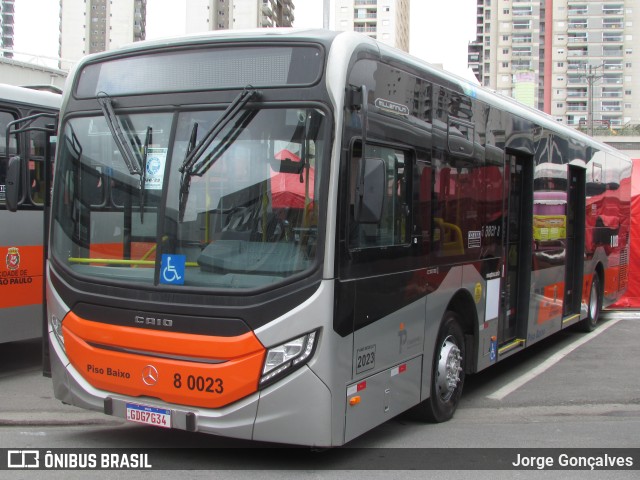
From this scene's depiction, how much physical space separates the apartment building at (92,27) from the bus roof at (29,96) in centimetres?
10707

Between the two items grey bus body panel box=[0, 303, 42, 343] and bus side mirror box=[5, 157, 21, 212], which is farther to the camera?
grey bus body panel box=[0, 303, 42, 343]

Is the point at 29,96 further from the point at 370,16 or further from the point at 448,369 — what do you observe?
the point at 370,16

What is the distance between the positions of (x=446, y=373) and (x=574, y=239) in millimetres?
5479

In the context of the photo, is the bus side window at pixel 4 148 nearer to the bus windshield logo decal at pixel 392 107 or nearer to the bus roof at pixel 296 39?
the bus roof at pixel 296 39

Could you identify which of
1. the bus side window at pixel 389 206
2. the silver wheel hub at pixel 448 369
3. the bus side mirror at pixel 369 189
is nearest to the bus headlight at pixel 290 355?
the bus side window at pixel 389 206

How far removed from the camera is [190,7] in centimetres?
11562

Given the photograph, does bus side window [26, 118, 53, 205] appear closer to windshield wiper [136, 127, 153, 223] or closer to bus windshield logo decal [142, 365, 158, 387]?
windshield wiper [136, 127, 153, 223]

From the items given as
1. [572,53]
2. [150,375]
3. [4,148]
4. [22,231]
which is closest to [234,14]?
[572,53]

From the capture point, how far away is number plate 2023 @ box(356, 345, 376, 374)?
5316 millimetres

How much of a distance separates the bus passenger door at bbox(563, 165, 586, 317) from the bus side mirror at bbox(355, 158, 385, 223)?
642 cm

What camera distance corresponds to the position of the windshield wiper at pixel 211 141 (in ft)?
17.0

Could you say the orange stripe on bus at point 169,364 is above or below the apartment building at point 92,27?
below

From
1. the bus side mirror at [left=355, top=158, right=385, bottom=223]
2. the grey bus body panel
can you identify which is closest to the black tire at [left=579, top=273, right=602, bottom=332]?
the bus side mirror at [left=355, top=158, right=385, bottom=223]

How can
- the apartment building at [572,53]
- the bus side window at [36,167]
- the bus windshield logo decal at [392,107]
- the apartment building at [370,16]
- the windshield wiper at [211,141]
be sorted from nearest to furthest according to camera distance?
the windshield wiper at [211,141] < the bus windshield logo decal at [392,107] < the bus side window at [36,167] < the apartment building at [572,53] < the apartment building at [370,16]
